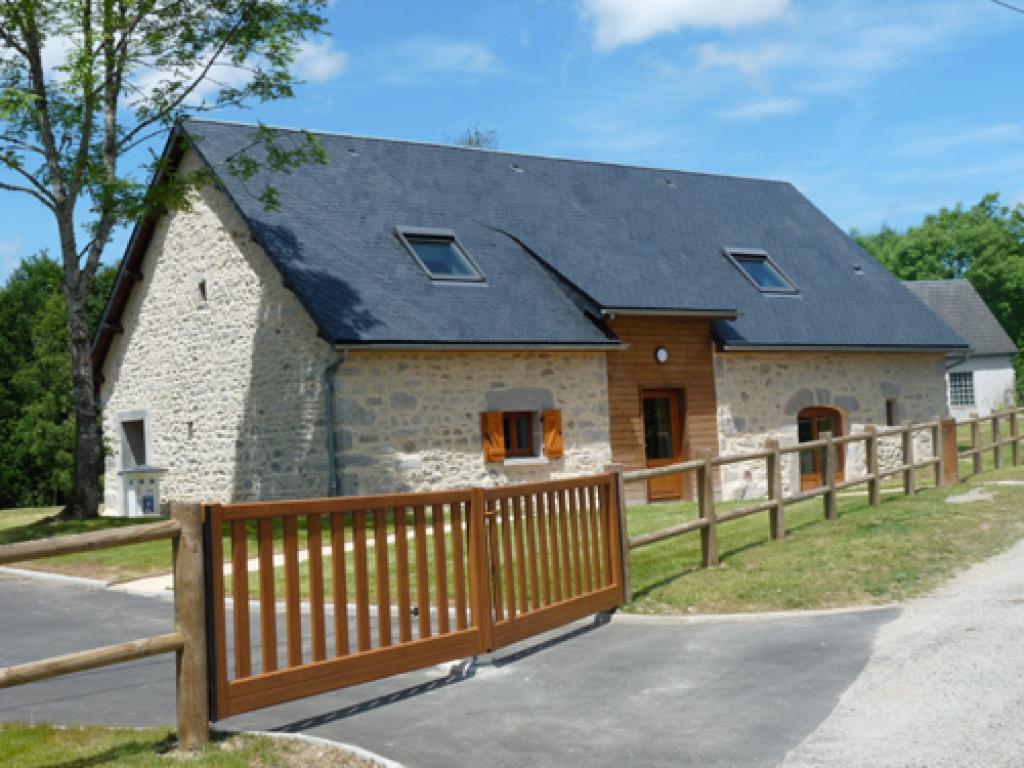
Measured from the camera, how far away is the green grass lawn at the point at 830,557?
893 cm

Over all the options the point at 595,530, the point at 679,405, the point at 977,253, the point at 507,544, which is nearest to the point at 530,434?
the point at 679,405

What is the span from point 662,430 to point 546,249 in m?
3.99

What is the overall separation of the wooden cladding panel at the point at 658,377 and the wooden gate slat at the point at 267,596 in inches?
536

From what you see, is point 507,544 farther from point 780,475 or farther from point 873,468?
point 873,468

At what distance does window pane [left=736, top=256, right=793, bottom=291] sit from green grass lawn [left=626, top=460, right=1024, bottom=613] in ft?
30.5

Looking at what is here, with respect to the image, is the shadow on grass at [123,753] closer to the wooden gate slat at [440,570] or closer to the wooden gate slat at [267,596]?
the wooden gate slat at [267,596]

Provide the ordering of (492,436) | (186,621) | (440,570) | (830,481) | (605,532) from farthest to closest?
1. (492,436)
2. (830,481)
3. (605,532)
4. (440,570)
5. (186,621)

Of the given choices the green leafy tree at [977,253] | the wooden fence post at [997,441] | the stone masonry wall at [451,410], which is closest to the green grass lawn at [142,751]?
the stone masonry wall at [451,410]

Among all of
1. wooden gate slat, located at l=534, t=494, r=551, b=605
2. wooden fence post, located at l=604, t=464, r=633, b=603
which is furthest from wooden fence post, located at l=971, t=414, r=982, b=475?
wooden gate slat, located at l=534, t=494, r=551, b=605

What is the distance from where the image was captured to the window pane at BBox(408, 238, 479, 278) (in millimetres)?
18703

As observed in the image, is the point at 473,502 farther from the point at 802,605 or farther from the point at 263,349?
Result: the point at 263,349

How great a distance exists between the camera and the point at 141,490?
22.0m

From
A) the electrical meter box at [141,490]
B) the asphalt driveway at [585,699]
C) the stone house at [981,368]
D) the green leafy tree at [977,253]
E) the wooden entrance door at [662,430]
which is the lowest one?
the asphalt driveway at [585,699]

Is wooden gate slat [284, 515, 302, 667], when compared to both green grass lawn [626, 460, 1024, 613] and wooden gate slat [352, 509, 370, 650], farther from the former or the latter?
green grass lawn [626, 460, 1024, 613]
